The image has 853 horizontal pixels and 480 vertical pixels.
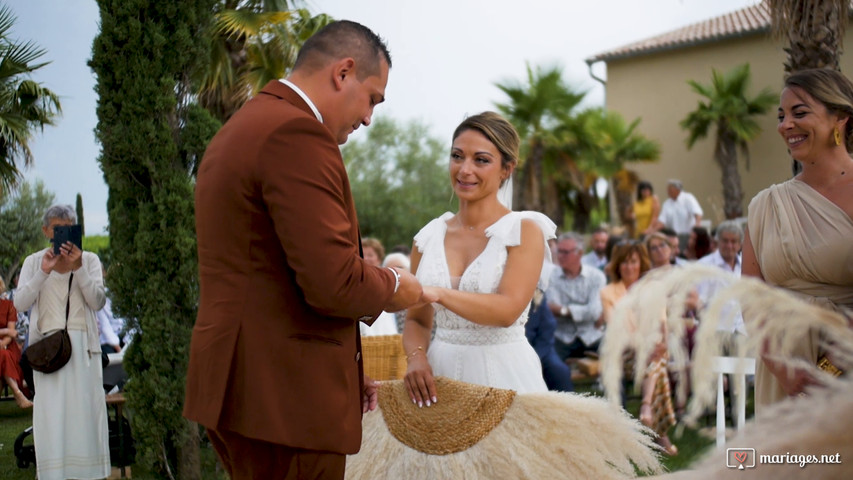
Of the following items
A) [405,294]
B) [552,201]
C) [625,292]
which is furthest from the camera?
[552,201]

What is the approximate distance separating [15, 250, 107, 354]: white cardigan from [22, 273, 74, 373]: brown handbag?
21 centimetres

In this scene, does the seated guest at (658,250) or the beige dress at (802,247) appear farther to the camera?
the seated guest at (658,250)

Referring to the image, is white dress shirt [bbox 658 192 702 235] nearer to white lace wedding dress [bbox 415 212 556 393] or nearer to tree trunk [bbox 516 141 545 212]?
tree trunk [bbox 516 141 545 212]

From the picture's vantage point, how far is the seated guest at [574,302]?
392 inches

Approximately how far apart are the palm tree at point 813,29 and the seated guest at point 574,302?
3668mm

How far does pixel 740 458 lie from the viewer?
3.94 feet

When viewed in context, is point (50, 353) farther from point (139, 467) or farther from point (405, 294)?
point (405, 294)

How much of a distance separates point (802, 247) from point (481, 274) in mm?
1277

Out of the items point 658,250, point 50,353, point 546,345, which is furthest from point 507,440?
A: point 658,250

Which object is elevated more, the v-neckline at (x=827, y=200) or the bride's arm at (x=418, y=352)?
the v-neckline at (x=827, y=200)

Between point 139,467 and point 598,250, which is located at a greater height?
point 598,250

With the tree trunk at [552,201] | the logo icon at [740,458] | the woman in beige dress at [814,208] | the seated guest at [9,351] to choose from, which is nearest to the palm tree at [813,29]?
the woman in beige dress at [814,208]

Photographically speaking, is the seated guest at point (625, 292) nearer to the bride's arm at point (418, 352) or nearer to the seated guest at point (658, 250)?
the seated guest at point (658, 250)

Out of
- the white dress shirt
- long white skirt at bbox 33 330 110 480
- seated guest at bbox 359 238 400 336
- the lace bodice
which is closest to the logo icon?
the lace bodice
